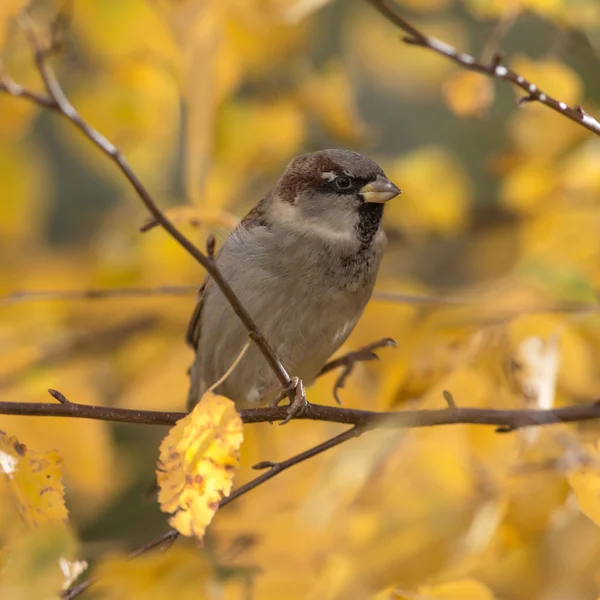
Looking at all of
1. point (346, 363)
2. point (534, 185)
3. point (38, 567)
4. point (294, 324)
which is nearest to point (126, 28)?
point (294, 324)

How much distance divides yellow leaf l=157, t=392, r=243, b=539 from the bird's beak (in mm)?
792

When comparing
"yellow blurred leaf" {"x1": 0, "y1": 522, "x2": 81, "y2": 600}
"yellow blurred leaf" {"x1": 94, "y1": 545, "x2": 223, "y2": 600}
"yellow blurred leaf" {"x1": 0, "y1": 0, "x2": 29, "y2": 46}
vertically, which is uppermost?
→ "yellow blurred leaf" {"x1": 0, "y1": 0, "x2": 29, "y2": 46}

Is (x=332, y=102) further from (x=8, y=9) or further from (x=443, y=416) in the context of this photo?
(x=443, y=416)

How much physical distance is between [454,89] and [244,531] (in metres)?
0.87

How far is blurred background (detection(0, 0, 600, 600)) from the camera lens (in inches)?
56.9

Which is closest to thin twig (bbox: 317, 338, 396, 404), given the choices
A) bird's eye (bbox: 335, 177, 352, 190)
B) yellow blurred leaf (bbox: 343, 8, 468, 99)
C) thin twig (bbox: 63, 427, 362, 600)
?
bird's eye (bbox: 335, 177, 352, 190)

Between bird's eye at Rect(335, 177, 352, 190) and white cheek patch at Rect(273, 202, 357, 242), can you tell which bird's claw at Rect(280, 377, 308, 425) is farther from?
bird's eye at Rect(335, 177, 352, 190)

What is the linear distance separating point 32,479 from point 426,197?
1.27m

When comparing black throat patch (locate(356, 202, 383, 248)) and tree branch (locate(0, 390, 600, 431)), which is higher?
black throat patch (locate(356, 202, 383, 248))

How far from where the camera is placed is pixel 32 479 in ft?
3.63

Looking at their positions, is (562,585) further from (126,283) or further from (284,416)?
(126,283)

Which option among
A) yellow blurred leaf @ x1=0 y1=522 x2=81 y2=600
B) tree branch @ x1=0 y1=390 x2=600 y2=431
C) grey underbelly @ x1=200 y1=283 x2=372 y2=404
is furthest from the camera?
grey underbelly @ x1=200 y1=283 x2=372 y2=404

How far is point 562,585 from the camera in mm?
1358

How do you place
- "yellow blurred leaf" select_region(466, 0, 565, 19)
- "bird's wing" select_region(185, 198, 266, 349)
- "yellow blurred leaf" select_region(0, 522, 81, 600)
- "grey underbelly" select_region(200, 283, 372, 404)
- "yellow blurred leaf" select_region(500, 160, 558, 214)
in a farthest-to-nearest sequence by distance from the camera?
1. "yellow blurred leaf" select_region(500, 160, 558, 214)
2. "bird's wing" select_region(185, 198, 266, 349)
3. "grey underbelly" select_region(200, 283, 372, 404)
4. "yellow blurred leaf" select_region(466, 0, 565, 19)
5. "yellow blurred leaf" select_region(0, 522, 81, 600)
